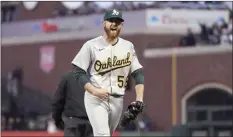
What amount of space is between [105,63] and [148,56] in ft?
71.9

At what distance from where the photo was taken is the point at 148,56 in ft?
91.3

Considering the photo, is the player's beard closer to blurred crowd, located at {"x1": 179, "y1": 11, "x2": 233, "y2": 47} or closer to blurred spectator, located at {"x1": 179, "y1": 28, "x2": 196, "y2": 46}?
blurred crowd, located at {"x1": 179, "y1": 11, "x2": 233, "y2": 47}

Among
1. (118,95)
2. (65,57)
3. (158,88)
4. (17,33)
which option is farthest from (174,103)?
(118,95)

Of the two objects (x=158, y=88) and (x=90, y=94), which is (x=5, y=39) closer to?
(x=158, y=88)

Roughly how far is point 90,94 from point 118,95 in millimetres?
240

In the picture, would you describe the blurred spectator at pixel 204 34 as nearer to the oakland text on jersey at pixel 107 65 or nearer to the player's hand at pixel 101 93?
the oakland text on jersey at pixel 107 65

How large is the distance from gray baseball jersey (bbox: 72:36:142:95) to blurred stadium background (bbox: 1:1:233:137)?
56.0 ft

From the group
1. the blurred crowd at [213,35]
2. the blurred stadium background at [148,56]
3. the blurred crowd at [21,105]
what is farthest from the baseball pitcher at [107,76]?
the blurred crowd at [21,105]

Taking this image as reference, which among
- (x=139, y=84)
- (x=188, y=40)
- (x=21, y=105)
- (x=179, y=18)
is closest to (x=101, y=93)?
(x=139, y=84)

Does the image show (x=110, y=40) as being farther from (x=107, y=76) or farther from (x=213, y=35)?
(x=213, y=35)

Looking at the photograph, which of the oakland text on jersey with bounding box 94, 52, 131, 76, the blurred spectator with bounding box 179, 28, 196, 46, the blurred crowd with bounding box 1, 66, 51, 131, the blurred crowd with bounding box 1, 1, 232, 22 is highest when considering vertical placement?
the blurred crowd with bounding box 1, 1, 232, 22

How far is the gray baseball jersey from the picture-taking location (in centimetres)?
595

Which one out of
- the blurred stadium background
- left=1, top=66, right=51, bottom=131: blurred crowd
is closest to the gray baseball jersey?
the blurred stadium background

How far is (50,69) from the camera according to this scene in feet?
102
